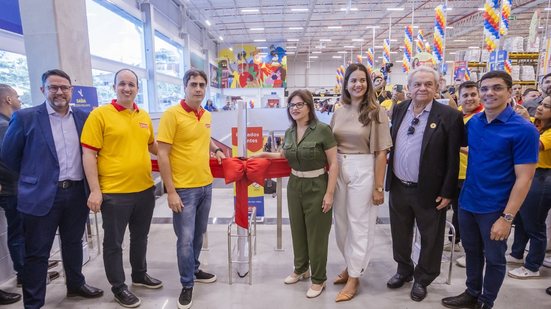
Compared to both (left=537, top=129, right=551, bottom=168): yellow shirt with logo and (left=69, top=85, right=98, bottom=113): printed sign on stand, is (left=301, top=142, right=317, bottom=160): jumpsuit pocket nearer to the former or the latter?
(left=537, top=129, right=551, bottom=168): yellow shirt with logo

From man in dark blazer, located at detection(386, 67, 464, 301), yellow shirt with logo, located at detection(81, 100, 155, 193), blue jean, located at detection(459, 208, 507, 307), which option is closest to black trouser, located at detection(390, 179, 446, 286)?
man in dark blazer, located at detection(386, 67, 464, 301)

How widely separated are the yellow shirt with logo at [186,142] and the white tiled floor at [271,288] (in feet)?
2.93

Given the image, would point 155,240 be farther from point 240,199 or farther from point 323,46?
point 323,46

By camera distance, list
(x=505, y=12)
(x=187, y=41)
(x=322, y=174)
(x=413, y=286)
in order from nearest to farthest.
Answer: (x=322, y=174) < (x=413, y=286) < (x=505, y=12) < (x=187, y=41)

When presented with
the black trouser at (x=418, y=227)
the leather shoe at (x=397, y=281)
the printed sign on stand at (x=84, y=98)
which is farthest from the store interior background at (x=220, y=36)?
the leather shoe at (x=397, y=281)

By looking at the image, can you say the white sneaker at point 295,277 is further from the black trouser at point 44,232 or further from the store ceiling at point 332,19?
the store ceiling at point 332,19

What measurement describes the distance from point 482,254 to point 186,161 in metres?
2.06

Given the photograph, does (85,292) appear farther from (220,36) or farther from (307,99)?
(220,36)

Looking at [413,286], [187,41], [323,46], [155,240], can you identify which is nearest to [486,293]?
[413,286]

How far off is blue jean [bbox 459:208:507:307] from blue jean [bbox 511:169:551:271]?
0.78 meters

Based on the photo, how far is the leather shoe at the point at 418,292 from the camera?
234 centimetres

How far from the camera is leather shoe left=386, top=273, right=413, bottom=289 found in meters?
2.50

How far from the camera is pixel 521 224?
281 centimetres

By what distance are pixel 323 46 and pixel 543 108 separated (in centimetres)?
2099
